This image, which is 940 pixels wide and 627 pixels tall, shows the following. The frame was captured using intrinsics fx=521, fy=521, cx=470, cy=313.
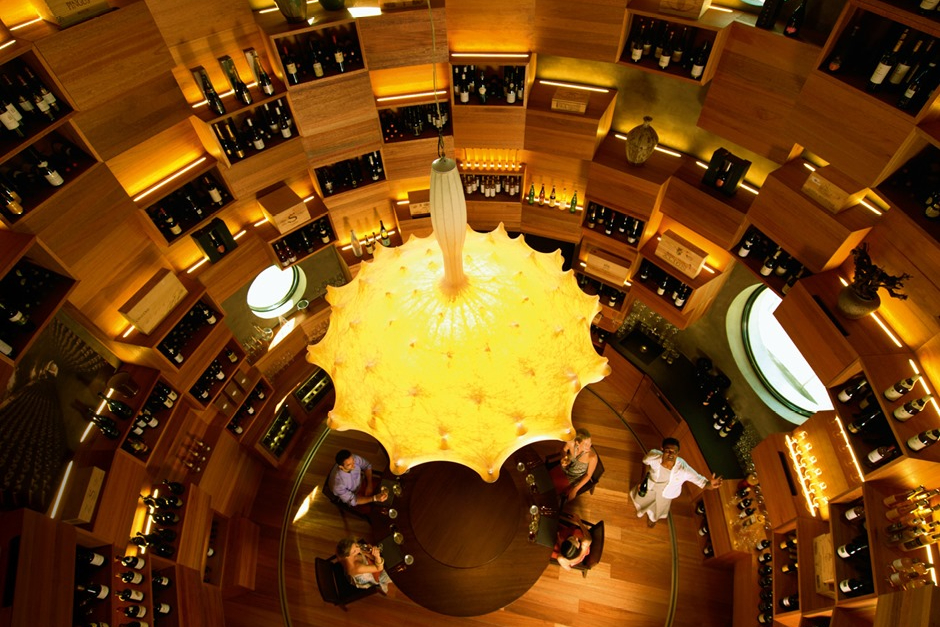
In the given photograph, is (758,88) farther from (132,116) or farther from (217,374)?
(217,374)

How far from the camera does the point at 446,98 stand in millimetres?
4973

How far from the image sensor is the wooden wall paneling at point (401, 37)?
14.0ft

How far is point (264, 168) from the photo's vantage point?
4.60 meters

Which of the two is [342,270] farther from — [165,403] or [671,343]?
[671,343]

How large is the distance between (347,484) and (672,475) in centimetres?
301

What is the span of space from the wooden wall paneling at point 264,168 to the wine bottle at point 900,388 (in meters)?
4.75

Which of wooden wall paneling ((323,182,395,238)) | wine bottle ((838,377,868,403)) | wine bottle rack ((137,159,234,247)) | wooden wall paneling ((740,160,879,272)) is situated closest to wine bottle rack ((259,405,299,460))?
wooden wall paneling ((323,182,395,238))

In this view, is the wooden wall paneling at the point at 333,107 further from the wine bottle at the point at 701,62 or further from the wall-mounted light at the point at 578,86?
the wine bottle at the point at 701,62

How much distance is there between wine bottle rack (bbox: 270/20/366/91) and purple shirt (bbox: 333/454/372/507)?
3.38 m

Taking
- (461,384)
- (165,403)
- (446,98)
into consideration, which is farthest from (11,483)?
(446,98)

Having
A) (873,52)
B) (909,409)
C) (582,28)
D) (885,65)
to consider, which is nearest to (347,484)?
(909,409)

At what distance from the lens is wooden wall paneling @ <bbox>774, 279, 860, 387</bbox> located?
3.30 meters

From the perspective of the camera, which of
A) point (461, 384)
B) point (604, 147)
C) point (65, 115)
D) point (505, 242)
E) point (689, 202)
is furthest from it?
point (604, 147)

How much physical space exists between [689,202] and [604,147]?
1.00 metres
